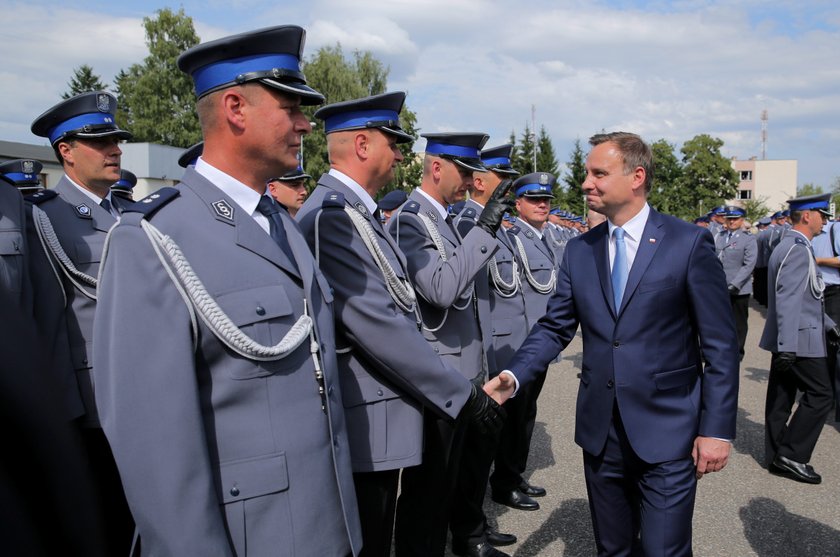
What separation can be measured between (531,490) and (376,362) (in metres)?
3.02

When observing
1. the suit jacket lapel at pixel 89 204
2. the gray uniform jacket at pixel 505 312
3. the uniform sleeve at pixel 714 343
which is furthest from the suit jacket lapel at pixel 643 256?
the suit jacket lapel at pixel 89 204

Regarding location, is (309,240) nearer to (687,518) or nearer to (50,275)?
(50,275)

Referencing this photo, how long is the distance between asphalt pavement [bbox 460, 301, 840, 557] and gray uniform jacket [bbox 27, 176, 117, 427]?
106 inches

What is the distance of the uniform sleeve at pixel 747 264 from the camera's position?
36.1 ft

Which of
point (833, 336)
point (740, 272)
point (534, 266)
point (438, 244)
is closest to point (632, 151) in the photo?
point (438, 244)

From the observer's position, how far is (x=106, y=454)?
3.47m

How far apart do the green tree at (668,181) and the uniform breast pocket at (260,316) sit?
180 ft

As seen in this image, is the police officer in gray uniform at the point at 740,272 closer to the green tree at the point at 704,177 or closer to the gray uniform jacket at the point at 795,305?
the gray uniform jacket at the point at 795,305

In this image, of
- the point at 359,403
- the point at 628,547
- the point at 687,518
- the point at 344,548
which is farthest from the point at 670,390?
the point at 344,548

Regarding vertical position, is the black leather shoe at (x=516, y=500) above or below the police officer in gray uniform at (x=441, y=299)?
below

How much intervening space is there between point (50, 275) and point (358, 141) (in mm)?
1691

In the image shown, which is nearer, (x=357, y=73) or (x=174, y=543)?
A: (x=174, y=543)

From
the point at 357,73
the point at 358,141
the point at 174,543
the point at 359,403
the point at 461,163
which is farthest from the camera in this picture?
the point at 357,73

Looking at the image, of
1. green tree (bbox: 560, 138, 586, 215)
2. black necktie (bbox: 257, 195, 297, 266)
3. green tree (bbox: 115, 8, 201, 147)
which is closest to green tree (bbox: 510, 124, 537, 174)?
green tree (bbox: 560, 138, 586, 215)
